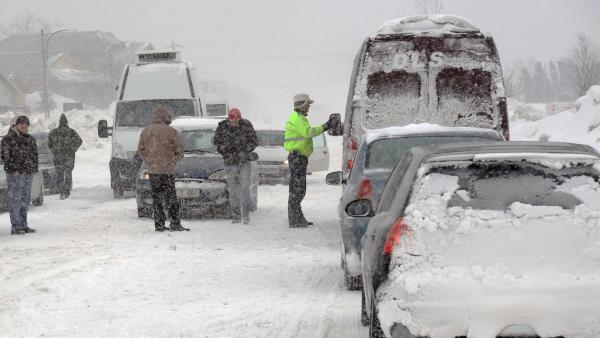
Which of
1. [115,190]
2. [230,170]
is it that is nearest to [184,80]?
[115,190]

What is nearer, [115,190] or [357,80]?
[357,80]

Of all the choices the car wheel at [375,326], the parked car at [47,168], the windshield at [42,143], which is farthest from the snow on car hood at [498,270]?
the windshield at [42,143]

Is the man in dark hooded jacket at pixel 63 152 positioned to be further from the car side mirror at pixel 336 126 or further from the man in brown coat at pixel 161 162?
the car side mirror at pixel 336 126

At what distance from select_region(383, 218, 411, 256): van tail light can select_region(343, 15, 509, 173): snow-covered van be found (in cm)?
640

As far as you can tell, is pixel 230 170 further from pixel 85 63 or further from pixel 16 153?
pixel 85 63

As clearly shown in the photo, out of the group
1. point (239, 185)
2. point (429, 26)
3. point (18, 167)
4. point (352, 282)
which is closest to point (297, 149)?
point (239, 185)

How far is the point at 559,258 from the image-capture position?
414 centimetres

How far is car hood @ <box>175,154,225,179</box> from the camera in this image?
529 inches

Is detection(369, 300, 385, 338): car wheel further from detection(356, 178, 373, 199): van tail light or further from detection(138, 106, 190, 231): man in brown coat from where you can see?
detection(138, 106, 190, 231): man in brown coat

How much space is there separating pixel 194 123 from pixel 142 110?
3856mm

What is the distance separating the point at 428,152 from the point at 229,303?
3.04 meters

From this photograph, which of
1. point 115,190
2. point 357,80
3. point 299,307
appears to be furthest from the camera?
point 115,190

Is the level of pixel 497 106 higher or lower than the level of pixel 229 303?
higher

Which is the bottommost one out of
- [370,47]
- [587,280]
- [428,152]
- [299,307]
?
[299,307]
